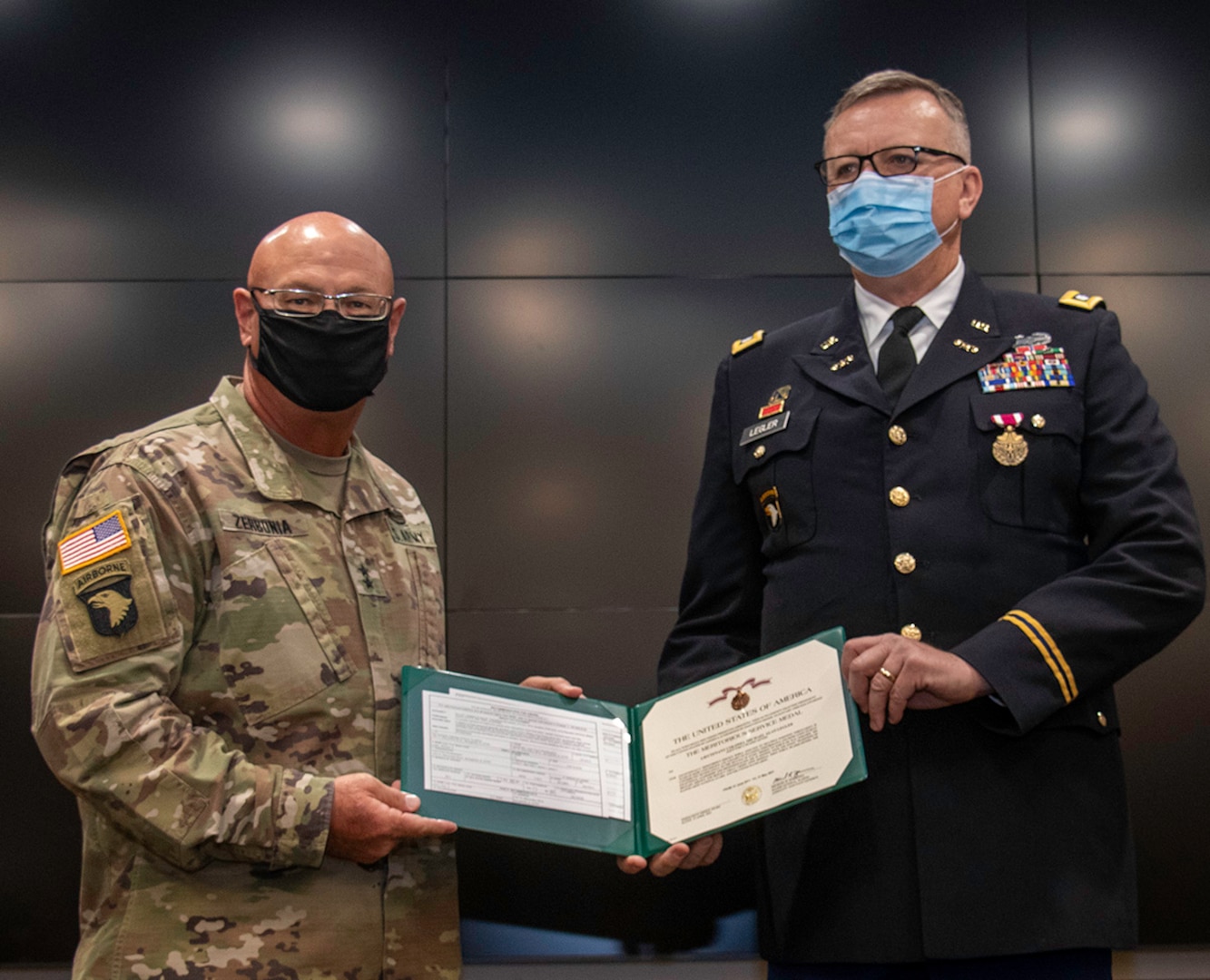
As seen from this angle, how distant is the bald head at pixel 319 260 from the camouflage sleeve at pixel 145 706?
440mm

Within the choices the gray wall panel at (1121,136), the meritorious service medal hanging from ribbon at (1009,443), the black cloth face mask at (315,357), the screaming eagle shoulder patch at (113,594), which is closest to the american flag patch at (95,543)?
the screaming eagle shoulder patch at (113,594)

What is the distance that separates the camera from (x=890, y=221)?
1.87 meters

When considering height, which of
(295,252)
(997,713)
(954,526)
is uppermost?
(295,252)

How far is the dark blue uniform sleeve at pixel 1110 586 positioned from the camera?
1.54 metres

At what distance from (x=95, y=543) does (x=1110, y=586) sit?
144 centimetres

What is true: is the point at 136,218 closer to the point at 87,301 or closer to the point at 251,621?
the point at 87,301

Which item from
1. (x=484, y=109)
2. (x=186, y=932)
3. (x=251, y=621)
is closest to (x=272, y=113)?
(x=484, y=109)

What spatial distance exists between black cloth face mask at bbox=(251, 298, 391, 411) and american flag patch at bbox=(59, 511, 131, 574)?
38cm

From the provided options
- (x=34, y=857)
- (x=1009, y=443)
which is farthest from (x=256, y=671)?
(x=34, y=857)

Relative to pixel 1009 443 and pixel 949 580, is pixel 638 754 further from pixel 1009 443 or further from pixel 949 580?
pixel 1009 443

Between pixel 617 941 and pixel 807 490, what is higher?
pixel 807 490

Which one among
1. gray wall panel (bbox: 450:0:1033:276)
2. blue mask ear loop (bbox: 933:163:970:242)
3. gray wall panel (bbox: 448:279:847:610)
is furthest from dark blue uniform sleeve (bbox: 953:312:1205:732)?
gray wall panel (bbox: 450:0:1033:276)

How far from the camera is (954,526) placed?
1.67m

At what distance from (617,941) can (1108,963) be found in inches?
76.3
